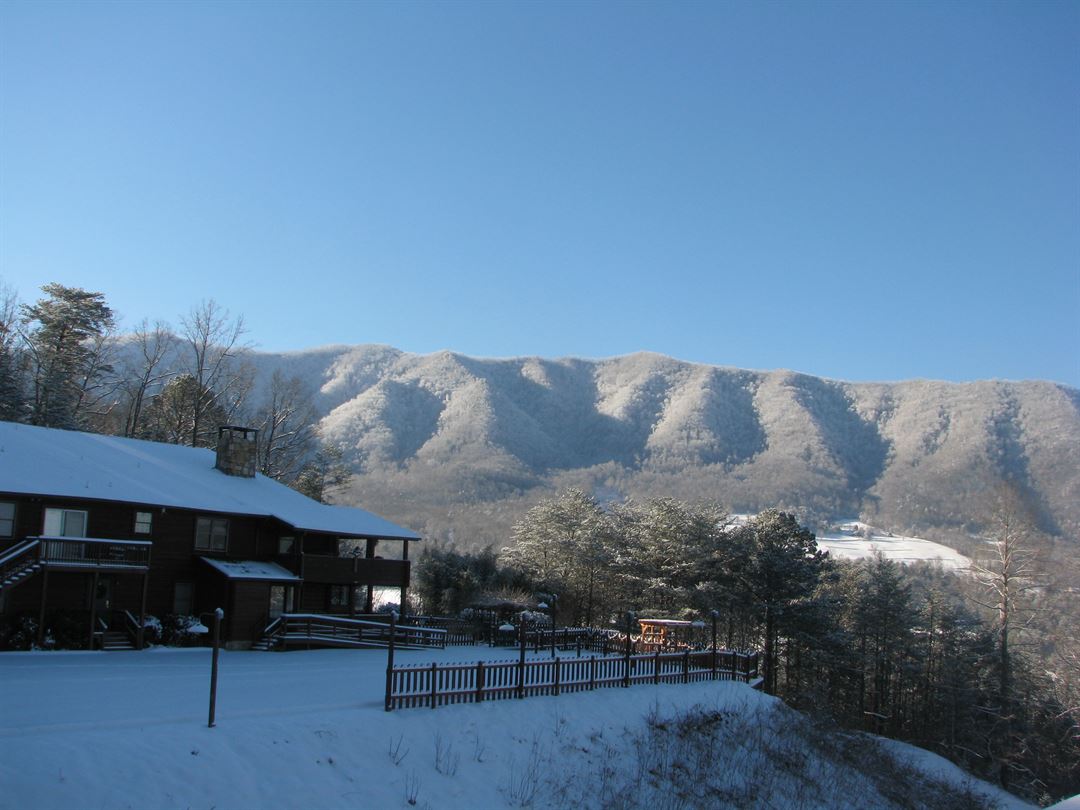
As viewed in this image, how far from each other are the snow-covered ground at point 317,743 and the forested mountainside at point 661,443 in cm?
7065

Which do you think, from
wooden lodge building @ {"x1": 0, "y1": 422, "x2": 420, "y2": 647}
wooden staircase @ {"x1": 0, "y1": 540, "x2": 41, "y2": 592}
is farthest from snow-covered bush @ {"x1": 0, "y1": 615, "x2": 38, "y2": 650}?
wooden staircase @ {"x1": 0, "y1": 540, "x2": 41, "y2": 592}

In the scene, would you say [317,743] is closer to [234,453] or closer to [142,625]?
[142,625]

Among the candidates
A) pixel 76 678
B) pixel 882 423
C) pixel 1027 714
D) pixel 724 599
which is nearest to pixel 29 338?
pixel 76 678

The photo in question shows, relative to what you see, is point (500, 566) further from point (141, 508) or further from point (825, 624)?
point (141, 508)

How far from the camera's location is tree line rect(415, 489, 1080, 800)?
131 ft

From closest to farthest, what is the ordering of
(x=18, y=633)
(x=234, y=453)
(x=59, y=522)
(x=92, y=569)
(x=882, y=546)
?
(x=18, y=633) → (x=92, y=569) → (x=59, y=522) → (x=234, y=453) → (x=882, y=546)

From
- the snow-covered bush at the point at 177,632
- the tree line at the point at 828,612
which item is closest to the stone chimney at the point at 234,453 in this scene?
the snow-covered bush at the point at 177,632

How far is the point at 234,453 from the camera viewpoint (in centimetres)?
3644

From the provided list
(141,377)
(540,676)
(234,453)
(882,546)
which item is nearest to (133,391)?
(141,377)

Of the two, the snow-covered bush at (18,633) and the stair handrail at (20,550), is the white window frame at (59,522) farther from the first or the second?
the snow-covered bush at (18,633)

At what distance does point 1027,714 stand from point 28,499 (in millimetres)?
43569

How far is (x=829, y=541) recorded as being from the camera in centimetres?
11738

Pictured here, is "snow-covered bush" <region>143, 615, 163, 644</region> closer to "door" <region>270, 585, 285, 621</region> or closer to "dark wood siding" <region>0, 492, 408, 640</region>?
"dark wood siding" <region>0, 492, 408, 640</region>

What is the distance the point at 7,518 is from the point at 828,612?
118 ft
